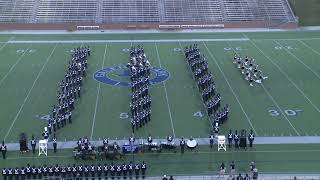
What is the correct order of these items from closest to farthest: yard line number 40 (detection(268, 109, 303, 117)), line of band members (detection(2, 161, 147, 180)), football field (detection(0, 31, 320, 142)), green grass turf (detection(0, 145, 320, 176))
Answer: line of band members (detection(2, 161, 147, 180))
green grass turf (detection(0, 145, 320, 176))
football field (detection(0, 31, 320, 142))
yard line number 40 (detection(268, 109, 303, 117))

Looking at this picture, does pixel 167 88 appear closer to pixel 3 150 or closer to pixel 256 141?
pixel 256 141

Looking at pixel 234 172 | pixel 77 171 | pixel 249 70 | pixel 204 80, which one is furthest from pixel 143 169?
pixel 249 70

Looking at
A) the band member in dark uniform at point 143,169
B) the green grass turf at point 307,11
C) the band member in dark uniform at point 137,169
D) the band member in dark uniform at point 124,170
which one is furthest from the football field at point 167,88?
the green grass turf at point 307,11

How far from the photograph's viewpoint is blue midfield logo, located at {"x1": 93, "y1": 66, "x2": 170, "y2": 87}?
21344 mm

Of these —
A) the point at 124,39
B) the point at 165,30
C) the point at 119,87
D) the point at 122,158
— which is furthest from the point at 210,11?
the point at 122,158

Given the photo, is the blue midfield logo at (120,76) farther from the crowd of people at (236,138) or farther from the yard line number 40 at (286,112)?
the crowd of people at (236,138)

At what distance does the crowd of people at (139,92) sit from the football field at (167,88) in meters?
0.29

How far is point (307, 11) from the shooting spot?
3803 cm

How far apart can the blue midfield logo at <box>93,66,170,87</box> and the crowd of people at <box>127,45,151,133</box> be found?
0.30 meters

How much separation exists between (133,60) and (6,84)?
551 centimetres

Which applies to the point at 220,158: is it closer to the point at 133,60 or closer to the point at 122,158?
the point at 122,158

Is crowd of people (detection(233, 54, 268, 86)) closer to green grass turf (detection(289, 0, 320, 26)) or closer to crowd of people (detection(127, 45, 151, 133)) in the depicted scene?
crowd of people (detection(127, 45, 151, 133))

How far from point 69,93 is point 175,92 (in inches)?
166

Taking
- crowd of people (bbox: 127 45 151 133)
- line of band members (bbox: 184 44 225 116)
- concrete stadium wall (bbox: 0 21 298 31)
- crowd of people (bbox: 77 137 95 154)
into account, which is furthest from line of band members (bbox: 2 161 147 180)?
concrete stadium wall (bbox: 0 21 298 31)
